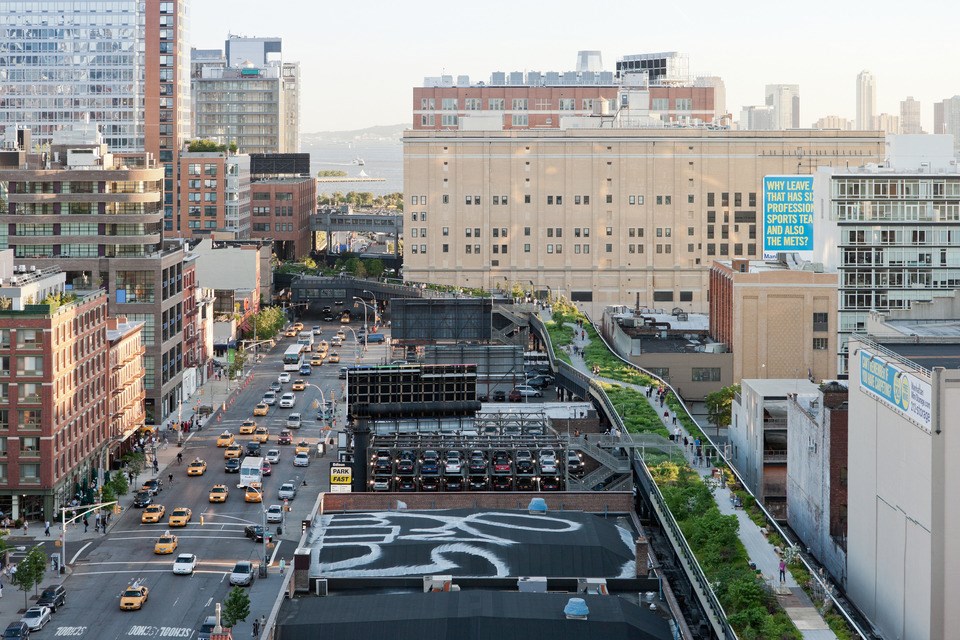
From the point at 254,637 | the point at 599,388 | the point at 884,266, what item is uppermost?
the point at 884,266

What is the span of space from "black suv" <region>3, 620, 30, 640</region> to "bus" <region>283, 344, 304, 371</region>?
98321mm

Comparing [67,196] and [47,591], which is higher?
[67,196]

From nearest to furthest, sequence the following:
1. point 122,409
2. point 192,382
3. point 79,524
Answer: point 79,524, point 122,409, point 192,382

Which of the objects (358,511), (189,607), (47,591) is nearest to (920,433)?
(358,511)

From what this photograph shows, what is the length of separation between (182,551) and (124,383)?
3325cm

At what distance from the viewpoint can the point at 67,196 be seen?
143 m

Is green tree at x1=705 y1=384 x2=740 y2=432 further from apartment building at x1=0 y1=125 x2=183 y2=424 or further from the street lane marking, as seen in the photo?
the street lane marking

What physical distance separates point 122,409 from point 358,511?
4579 centimetres

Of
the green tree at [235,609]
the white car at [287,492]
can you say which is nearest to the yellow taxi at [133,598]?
the green tree at [235,609]

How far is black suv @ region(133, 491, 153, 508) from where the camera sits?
112500 millimetres

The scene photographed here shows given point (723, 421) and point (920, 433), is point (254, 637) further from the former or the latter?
point (723, 421)

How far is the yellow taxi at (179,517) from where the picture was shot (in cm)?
10650

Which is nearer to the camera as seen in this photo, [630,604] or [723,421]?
[630,604]

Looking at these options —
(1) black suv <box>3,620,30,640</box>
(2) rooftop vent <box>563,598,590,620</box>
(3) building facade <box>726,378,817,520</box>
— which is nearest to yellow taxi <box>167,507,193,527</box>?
(1) black suv <box>3,620,30,640</box>
